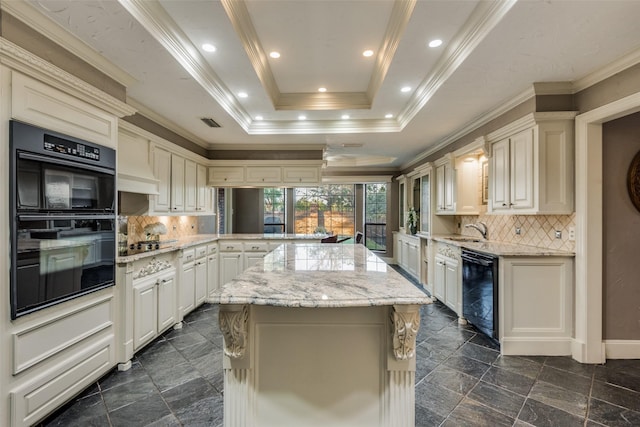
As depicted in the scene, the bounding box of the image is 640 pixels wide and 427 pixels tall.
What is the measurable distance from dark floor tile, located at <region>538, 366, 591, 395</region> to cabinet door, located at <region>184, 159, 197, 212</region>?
4464 millimetres

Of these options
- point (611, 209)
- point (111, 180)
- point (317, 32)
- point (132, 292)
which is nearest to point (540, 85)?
point (611, 209)

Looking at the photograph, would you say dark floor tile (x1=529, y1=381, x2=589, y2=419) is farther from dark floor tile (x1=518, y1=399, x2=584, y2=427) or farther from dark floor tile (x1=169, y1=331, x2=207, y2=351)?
dark floor tile (x1=169, y1=331, x2=207, y2=351)

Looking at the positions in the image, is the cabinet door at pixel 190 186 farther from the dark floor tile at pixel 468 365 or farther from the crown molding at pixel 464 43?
the dark floor tile at pixel 468 365

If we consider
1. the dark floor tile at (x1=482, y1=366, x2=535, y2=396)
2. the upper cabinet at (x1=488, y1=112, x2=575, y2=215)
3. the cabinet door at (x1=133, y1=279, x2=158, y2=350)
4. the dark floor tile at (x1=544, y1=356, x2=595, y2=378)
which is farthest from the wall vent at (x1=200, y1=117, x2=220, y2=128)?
the dark floor tile at (x1=544, y1=356, x2=595, y2=378)

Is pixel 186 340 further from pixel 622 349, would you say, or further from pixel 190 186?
pixel 622 349

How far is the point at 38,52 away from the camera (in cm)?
172

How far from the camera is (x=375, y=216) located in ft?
26.1

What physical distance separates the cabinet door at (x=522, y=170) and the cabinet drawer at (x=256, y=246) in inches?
136

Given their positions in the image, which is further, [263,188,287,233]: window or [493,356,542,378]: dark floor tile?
[263,188,287,233]: window

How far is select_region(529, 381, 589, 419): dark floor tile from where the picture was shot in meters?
1.95

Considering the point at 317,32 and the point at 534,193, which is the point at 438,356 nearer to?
the point at 534,193

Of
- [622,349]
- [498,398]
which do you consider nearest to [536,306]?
[622,349]

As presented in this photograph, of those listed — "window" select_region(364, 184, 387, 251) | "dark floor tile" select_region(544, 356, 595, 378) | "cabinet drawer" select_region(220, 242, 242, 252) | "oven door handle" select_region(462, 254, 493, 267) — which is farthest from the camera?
"window" select_region(364, 184, 387, 251)

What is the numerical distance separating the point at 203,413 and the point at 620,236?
376cm
